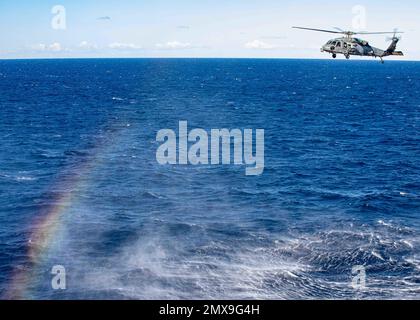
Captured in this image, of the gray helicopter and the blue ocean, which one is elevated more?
the gray helicopter

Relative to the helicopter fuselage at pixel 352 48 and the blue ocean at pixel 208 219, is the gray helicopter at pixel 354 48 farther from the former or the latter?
the blue ocean at pixel 208 219

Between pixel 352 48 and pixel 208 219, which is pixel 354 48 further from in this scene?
pixel 208 219

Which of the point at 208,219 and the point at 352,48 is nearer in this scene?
the point at 352,48

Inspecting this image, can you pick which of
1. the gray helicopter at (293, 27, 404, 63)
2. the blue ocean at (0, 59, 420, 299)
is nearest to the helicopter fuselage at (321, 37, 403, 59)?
the gray helicopter at (293, 27, 404, 63)

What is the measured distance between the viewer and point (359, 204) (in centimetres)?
6825

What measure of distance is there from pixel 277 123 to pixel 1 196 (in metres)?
91.1

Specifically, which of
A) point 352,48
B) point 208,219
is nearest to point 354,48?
point 352,48

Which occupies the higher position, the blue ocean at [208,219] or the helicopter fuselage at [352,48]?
the helicopter fuselage at [352,48]

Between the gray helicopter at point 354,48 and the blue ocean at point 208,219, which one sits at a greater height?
the gray helicopter at point 354,48

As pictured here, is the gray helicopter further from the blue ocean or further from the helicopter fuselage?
the blue ocean

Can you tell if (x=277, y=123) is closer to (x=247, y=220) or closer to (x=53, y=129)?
(x=53, y=129)

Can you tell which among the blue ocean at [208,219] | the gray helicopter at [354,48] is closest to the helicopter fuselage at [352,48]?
the gray helicopter at [354,48]

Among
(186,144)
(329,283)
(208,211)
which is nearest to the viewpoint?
(329,283)
